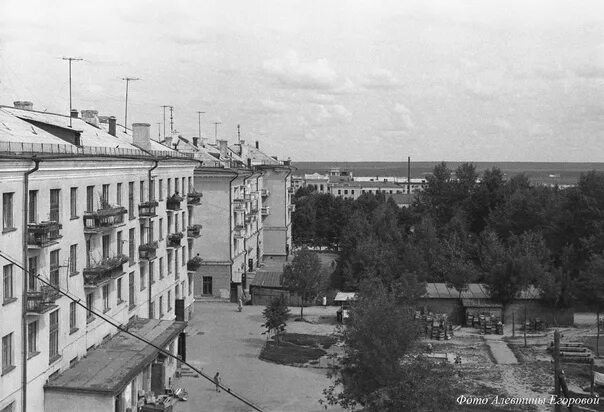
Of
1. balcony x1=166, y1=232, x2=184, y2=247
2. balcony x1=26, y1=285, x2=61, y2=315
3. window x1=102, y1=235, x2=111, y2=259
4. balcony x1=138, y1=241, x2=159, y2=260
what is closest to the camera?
balcony x1=26, y1=285, x2=61, y2=315

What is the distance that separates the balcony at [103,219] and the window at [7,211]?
615 centimetres

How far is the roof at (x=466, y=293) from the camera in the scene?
50.4 m

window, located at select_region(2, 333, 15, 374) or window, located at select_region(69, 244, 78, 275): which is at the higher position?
window, located at select_region(69, 244, 78, 275)

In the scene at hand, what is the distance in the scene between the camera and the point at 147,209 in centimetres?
3684

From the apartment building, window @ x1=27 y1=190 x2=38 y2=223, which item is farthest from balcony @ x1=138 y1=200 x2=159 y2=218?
window @ x1=27 y1=190 x2=38 y2=223

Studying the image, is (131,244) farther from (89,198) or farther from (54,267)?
(54,267)

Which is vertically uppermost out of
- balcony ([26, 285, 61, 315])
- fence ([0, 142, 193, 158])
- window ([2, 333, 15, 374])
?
fence ([0, 142, 193, 158])

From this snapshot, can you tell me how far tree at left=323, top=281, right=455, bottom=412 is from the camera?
2228 cm

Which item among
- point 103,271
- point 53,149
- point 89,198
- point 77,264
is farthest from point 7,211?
point 103,271

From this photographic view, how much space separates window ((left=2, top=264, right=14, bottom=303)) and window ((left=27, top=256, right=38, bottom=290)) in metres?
1.04

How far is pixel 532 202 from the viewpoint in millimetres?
73688

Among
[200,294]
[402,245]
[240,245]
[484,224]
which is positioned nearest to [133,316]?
[200,294]

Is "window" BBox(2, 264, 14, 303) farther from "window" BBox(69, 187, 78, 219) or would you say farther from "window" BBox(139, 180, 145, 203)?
"window" BBox(139, 180, 145, 203)

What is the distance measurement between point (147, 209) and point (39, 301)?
1352 centimetres
